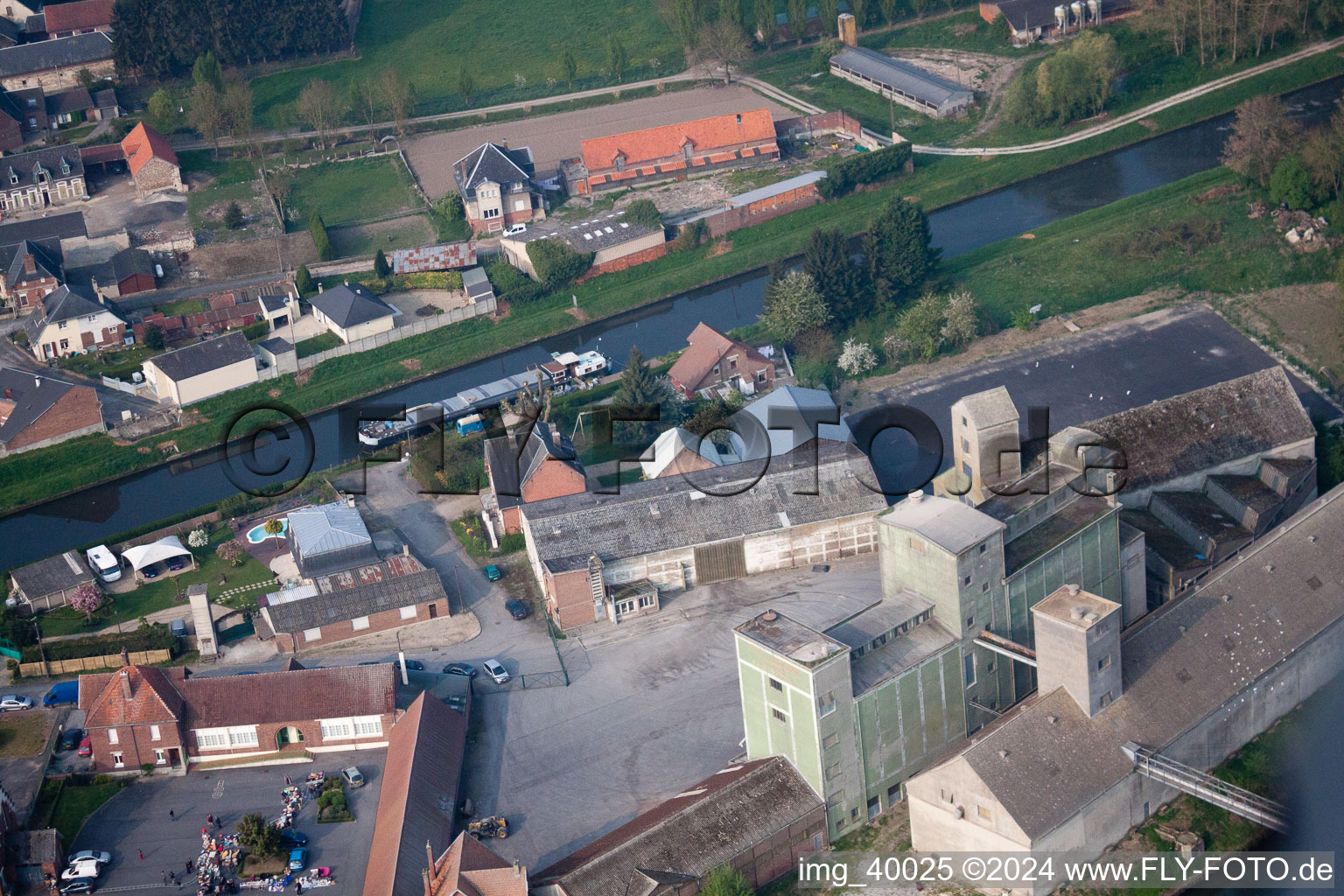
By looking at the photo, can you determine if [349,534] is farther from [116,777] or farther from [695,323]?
[695,323]

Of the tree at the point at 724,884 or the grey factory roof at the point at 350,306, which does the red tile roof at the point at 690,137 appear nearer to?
the grey factory roof at the point at 350,306

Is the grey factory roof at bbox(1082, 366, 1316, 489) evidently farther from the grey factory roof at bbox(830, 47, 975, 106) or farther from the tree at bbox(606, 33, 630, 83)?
the tree at bbox(606, 33, 630, 83)

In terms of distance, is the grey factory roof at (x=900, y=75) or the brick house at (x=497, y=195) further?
the grey factory roof at (x=900, y=75)

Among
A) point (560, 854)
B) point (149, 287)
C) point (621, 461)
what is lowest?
point (560, 854)

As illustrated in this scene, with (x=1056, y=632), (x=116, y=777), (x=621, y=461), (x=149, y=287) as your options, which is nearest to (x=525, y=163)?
(x=149, y=287)

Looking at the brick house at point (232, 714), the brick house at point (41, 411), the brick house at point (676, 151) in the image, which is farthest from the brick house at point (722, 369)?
the brick house at point (41, 411)

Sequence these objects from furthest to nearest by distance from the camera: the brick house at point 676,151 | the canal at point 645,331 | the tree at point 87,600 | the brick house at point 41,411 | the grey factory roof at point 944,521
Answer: the brick house at point 676,151, the brick house at point 41,411, the canal at point 645,331, the tree at point 87,600, the grey factory roof at point 944,521

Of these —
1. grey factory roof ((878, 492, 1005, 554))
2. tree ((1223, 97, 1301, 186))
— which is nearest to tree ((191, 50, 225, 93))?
tree ((1223, 97, 1301, 186))
